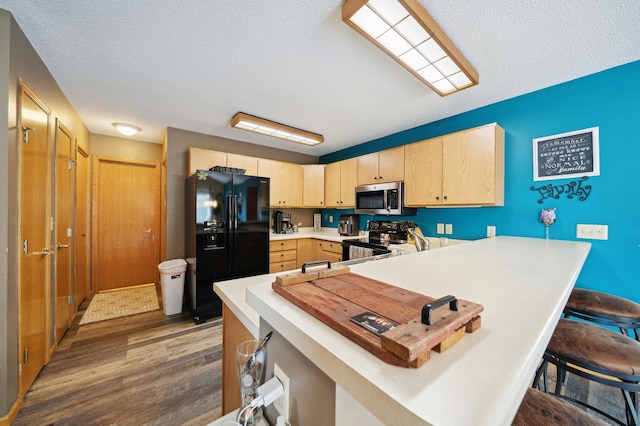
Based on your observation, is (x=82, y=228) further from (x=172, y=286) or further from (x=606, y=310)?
(x=606, y=310)

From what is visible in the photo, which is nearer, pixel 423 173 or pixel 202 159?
pixel 423 173

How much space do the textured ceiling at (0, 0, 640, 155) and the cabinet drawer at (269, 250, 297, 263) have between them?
2000 millimetres

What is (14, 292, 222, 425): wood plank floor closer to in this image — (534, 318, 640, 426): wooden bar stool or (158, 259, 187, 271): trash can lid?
(158, 259, 187, 271): trash can lid

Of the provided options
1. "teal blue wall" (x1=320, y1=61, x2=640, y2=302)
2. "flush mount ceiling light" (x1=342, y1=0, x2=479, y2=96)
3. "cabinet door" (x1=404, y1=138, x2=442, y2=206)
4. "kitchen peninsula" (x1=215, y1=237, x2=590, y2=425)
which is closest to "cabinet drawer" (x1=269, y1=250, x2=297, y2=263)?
"cabinet door" (x1=404, y1=138, x2=442, y2=206)

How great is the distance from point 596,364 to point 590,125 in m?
2.05

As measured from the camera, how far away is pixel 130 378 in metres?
1.87

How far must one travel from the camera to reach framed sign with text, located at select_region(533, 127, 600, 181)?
Answer: 2.03 m

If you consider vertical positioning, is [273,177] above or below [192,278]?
above

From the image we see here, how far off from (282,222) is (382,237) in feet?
5.97

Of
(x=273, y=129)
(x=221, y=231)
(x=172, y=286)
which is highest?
(x=273, y=129)

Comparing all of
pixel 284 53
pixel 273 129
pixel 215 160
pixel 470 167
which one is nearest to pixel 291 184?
pixel 273 129

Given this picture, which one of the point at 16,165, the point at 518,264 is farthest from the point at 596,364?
the point at 16,165

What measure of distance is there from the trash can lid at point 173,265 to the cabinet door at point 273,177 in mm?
1506

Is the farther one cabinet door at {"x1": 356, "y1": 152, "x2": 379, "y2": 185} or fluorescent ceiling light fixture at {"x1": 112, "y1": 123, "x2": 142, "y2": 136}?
cabinet door at {"x1": 356, "y1": 152, "x2": 379, "y2": 185}
